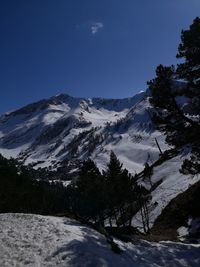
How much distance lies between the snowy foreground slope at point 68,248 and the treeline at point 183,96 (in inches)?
223

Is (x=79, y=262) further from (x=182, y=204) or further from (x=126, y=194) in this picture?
(x=182, y=204)

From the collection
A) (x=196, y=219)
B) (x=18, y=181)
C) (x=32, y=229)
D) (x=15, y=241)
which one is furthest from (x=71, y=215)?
(x=18, y=181)

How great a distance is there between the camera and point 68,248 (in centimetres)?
1852

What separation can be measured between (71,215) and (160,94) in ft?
36.6

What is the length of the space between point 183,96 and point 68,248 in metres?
12.9

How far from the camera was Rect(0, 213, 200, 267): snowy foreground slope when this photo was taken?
17.5 metres

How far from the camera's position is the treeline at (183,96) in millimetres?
25078

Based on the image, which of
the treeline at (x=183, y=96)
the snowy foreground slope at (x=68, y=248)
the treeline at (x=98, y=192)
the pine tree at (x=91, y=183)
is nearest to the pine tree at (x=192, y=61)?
the treeline at (x=183, y=96)

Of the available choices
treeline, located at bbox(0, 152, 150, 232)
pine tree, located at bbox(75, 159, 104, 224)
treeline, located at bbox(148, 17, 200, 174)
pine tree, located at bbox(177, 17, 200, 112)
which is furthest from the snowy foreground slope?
pine tree, located at bbox(75, 159, 104, 224)

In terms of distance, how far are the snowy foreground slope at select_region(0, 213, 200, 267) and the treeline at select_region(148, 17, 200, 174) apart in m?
5.67

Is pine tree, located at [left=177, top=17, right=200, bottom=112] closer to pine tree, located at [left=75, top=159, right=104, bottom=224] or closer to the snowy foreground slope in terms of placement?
the snowy foreground slope

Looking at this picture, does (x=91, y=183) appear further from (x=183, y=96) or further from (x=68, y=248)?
(x=68, y=248)

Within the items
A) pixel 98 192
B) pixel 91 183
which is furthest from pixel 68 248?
pixel 91 183

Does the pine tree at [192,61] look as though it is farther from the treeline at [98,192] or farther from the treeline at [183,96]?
the treeline at [98,192]
